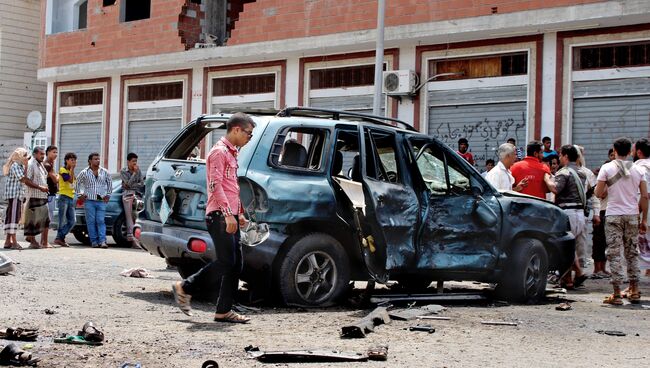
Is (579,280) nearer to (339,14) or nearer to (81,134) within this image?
(339,14)

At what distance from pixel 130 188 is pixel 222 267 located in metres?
10.7

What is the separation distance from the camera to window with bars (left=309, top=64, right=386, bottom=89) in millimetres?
24609

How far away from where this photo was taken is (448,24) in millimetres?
21812

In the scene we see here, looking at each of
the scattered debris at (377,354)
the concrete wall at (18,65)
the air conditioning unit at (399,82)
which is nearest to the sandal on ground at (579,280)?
the scattered debris at (377,354)

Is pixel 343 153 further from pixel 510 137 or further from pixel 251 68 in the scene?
pixel 251 68

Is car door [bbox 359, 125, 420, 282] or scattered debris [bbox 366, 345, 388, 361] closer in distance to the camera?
scattered debris [bbox 366, 345, 388, 361]

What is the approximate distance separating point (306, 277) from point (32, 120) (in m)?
25.1

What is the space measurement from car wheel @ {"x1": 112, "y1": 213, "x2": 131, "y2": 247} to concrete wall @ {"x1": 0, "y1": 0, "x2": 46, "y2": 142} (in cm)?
2034

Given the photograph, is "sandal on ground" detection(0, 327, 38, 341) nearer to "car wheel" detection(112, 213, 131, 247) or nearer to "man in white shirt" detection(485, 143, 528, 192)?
"man in white shirt" detection(485, 143, 528, 192)

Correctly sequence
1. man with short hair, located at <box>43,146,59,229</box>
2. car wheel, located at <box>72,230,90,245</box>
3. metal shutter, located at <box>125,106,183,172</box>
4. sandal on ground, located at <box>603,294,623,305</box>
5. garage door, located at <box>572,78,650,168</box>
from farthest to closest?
metal shutter, located at <box>125,106,183,172</box> < garage door, located at <box>572,78,650,168</box> < car wheel, located at <box>72,230,90,245</box> < man with short hair, located at <box>43,146,59,229</box> < sandal on ground, located at <box>603,294,623,305</box>

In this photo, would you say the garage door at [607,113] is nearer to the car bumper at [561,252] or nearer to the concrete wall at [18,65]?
the car bumper at [561,252]

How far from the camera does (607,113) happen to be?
66.6 feet

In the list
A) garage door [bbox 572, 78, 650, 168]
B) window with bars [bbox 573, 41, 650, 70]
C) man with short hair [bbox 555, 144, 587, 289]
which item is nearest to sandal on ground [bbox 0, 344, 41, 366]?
man with short hair [bbox 555, 144, 587, 289]

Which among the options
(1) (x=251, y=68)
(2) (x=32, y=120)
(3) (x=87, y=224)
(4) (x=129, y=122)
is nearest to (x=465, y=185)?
(3) (x=87, y=224)
